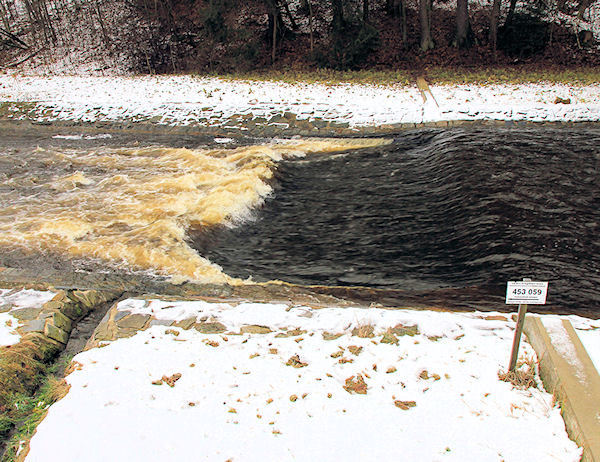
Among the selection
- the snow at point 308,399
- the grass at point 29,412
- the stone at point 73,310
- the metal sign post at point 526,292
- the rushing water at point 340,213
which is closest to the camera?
the snow at point 308,399

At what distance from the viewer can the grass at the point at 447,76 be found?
1534 cm

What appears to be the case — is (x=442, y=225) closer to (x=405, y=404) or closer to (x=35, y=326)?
(x=405, y=404)

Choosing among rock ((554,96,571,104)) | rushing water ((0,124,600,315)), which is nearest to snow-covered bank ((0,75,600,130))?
rock ((554,96,571,104))

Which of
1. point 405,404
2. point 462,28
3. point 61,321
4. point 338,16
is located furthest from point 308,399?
point 462,28

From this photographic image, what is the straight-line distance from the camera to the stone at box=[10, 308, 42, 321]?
15.9 feet

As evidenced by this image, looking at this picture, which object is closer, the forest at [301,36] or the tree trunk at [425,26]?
the forest at [301,36]

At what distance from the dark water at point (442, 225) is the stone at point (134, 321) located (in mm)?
1751

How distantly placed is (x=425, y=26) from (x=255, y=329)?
58.9 ft

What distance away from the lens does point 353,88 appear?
50.9 ft

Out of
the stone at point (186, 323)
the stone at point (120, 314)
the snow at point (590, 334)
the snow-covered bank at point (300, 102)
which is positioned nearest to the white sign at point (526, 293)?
the snow at point (590, 334)

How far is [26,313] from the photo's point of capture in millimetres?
4926

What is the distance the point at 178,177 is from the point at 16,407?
6591mm

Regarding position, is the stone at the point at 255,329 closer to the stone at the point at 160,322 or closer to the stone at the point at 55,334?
the stone at the point at 160,322

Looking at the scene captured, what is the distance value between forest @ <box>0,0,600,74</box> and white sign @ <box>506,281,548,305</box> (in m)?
16.6
